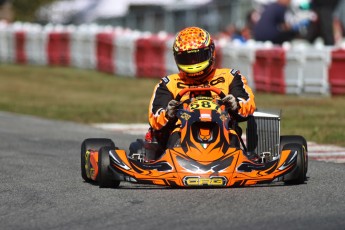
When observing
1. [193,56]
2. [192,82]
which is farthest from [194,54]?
[192,82]

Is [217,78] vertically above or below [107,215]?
above

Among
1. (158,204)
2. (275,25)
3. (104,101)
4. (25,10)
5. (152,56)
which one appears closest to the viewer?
(158,204)

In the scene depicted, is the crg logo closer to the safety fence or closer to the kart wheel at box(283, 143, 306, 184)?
the kart wheel at box(283, 143, 306, 184)

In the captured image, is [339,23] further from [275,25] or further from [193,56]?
[193,56]

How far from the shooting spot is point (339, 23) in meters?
24.4

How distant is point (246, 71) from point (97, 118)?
5.41m

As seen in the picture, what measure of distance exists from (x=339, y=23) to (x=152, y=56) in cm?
462

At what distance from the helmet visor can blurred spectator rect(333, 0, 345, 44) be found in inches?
552

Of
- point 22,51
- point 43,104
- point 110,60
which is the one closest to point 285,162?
point 43,104

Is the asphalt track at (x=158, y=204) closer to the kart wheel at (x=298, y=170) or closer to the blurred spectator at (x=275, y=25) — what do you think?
the kart wheel at (x=298, y=170)

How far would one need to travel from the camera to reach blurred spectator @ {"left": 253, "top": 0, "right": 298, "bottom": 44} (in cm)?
2127

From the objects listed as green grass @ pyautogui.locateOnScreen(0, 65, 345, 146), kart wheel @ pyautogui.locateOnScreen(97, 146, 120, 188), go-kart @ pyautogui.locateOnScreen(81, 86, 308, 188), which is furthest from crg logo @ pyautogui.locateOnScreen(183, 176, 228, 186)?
green grass @ pyautogui.locateOnScreen(0, 65, 345, 146)

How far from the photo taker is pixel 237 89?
30.8 ft

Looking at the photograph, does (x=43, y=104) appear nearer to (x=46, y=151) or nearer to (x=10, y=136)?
(x=10, y=136)
